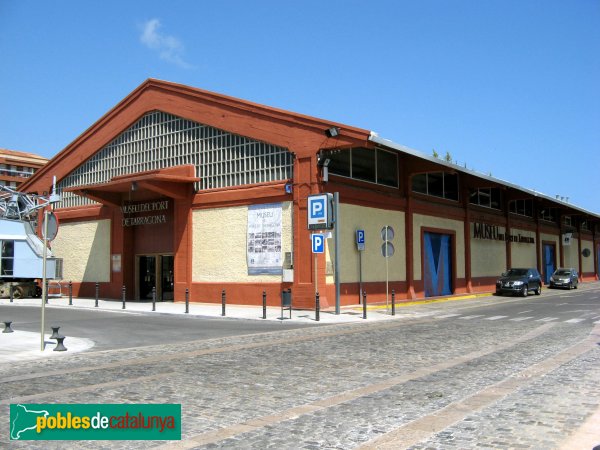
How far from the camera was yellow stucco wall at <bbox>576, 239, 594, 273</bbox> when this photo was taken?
61219 millimetres

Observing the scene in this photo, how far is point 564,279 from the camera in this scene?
43.5 metres

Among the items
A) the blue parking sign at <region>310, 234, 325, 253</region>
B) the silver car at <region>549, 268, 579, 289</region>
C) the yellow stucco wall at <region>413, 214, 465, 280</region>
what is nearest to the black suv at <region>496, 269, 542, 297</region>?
the yellow stucco wall at <region>413, 214, 465, 280</region>

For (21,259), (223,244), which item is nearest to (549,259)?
(223,244)

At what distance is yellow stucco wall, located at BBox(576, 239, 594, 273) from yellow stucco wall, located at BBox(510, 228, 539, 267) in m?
16.1

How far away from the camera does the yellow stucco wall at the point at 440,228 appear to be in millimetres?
30609

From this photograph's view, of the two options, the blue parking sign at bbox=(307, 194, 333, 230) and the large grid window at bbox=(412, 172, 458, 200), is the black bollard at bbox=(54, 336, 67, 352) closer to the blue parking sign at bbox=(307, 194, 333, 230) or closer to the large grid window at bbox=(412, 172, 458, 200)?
the blue parking sign at bbox=(307, 194, 333, 230)

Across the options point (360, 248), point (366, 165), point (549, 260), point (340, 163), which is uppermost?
point (366, 165)

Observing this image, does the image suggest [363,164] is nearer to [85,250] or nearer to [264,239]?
[264,239]

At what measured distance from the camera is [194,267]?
94.1 feet

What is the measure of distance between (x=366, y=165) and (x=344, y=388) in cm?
1966

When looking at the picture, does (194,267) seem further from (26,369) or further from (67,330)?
(26,369)

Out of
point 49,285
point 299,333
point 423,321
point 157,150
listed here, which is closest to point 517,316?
point 423,321

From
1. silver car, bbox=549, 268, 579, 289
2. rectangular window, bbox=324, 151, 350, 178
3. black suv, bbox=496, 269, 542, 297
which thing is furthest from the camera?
silver car, bbox=549, 268, 579, 289
